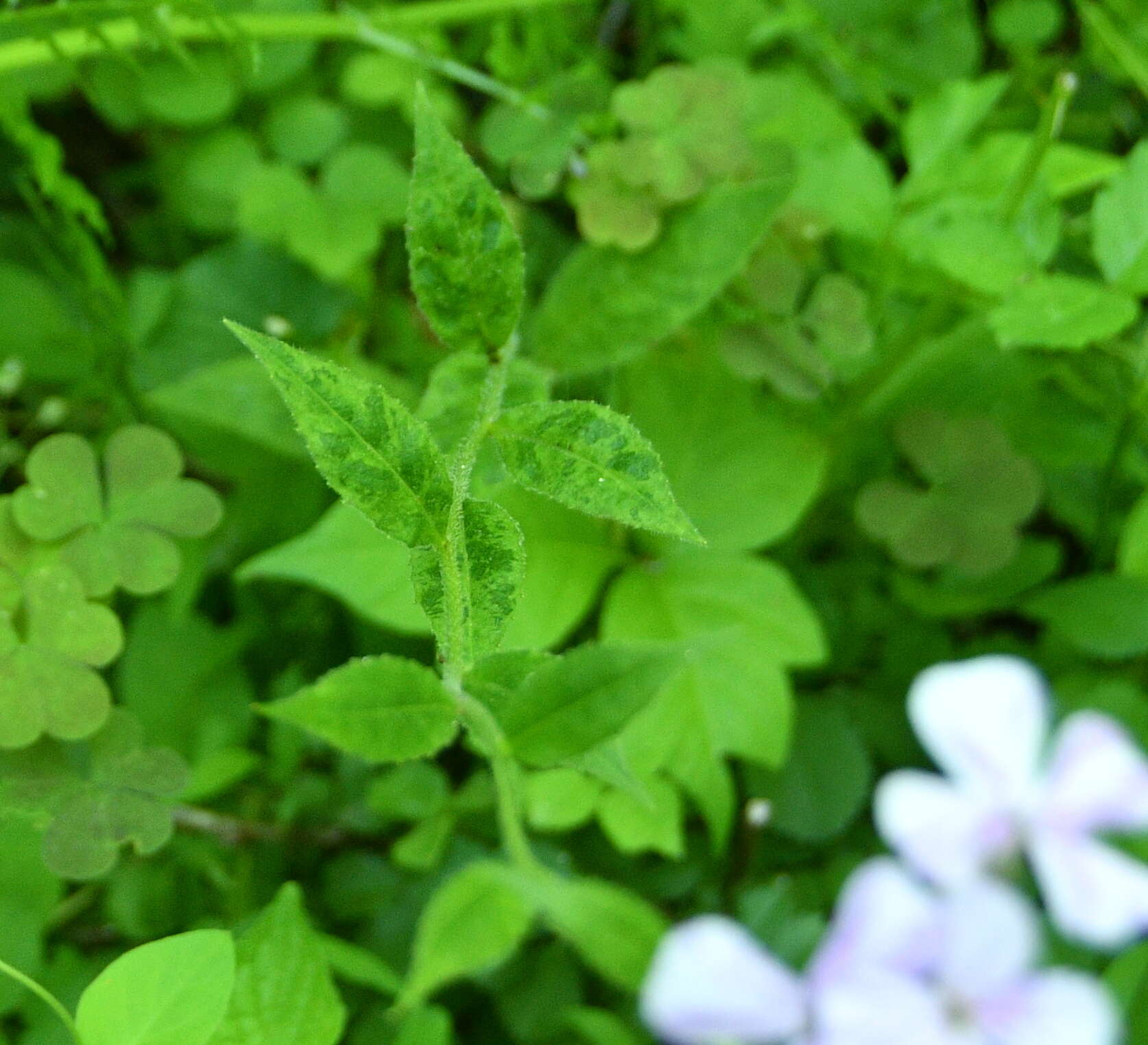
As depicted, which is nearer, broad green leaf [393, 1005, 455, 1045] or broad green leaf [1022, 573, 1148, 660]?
broad green leaf [393, 1005, 455, 1045]

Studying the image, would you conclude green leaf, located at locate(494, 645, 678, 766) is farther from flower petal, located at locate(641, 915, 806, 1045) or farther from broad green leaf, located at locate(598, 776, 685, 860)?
broad green leaf, located at locate(598, 776, 685, 860)

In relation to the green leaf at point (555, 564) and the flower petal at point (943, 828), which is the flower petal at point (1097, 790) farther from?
the green leaf at point (555, 564)

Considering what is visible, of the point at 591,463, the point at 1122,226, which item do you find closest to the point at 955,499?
the point at 1122,226

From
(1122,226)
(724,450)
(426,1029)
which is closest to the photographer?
(426,1029)

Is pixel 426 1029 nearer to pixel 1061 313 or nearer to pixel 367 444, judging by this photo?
pixel 367 444

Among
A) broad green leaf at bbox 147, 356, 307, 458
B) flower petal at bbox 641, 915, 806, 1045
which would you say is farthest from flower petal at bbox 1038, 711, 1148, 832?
broad green leaf at bbox 147, 356, 307, 458

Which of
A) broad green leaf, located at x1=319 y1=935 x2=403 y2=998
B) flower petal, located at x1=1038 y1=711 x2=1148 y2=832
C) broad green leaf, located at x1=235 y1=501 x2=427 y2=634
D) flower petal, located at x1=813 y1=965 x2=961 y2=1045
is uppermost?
flower petal, located at x1=1038 y1=711 x2=1148 y2=832

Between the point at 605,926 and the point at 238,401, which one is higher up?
the point at 605,926
